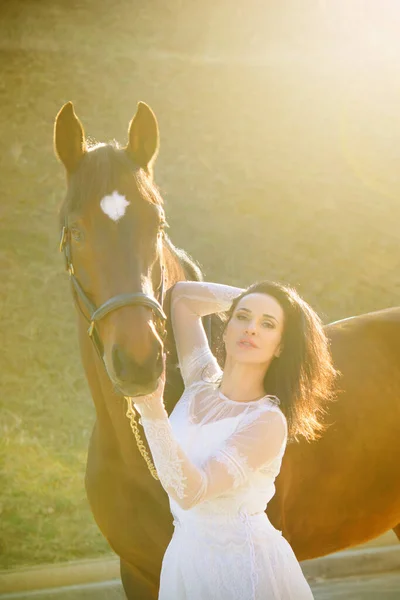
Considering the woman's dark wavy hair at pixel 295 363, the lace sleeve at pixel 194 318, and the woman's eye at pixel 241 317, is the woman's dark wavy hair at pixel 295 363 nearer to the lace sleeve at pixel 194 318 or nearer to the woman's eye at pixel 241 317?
the woman's eye at pixel 241 317

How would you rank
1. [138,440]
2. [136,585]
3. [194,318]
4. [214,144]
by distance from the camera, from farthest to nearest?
[214,144] → [136,585] → [194,318] → [138,440]

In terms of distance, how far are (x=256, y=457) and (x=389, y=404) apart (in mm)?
1466

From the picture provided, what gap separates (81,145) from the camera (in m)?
2.27

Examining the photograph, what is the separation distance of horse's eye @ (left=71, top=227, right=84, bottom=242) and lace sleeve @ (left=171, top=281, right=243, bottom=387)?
0.43 metres

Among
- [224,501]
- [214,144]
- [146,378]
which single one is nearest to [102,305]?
[146,378]

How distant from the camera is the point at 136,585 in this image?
253 cm

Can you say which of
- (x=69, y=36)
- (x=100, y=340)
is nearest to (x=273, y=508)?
(x=100, y=340)

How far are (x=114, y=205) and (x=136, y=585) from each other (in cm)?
142

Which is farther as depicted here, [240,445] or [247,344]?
[247,344]

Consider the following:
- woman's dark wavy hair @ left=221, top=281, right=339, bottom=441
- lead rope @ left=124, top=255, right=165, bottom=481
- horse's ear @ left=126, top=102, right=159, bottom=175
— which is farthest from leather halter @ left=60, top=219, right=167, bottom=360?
horse's ear @ left=126, top=102, right=159, bottom=175

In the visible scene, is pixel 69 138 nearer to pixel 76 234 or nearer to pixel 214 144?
pixel 76 234

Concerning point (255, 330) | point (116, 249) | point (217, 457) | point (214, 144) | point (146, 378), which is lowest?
point (217, 457)

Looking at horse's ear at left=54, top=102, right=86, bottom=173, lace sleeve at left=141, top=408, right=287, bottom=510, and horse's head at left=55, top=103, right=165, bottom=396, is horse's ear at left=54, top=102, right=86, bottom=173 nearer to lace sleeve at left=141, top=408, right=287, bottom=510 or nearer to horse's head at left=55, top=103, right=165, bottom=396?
horse's head at left=55, top=103, right=165, bottom=396

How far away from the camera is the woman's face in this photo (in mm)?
1959
